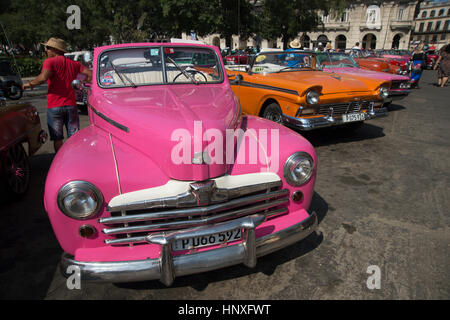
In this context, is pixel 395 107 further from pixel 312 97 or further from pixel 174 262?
pixel 174 262

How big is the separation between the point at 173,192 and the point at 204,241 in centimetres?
38

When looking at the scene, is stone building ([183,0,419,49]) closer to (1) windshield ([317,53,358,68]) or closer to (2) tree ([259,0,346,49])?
(2) tree ([259,0,346,49])

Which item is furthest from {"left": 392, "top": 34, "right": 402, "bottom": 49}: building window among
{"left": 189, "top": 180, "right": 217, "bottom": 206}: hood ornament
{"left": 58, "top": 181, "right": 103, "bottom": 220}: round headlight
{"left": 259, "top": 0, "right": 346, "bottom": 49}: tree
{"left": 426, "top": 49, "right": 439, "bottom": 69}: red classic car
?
{"left": 58, "top": 181, "right": 103, "bottom": 220}: round headlight

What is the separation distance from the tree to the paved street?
64.3 feet

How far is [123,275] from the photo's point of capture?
1761 mm

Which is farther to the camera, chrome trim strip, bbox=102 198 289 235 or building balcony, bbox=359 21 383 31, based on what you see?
building balcony, bbox=359 21 383 31

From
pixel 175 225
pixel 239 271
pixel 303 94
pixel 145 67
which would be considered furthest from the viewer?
pixel 303 94

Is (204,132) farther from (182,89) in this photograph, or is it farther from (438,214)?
(438,214)

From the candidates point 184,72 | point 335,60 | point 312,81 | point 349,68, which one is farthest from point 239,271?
point 335,60

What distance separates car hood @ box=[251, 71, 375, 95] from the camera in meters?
5.06

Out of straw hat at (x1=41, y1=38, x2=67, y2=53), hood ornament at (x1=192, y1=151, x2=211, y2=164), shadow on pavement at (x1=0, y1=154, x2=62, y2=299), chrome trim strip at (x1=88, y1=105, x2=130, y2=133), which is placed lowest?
shadow on pavement at (x1=0, y1=154, x2=62, y2=299)

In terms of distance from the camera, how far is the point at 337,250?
104 inches

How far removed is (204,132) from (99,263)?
3.40 feet
